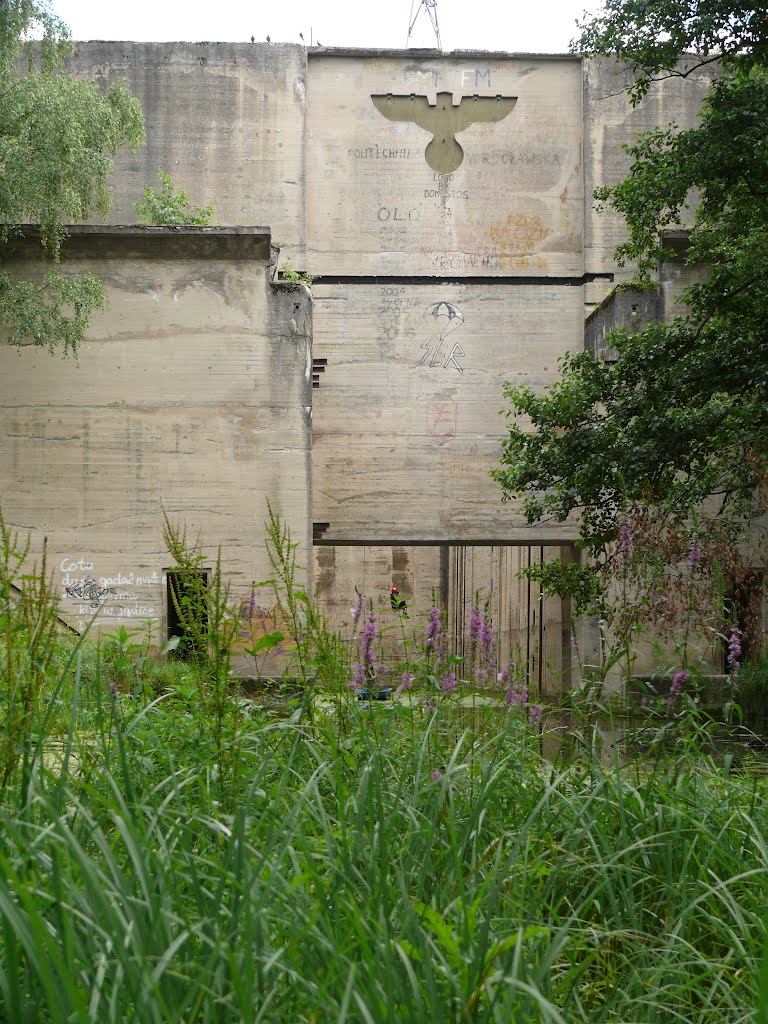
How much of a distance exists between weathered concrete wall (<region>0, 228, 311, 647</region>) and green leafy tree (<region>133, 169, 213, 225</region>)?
1.85 metres

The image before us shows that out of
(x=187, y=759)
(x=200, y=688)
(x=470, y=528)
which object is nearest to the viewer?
(x=200, y=688)

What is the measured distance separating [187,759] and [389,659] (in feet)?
53.2

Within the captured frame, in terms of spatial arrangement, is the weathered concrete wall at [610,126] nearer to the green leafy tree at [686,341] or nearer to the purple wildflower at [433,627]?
the green leafy tree at [686,341]

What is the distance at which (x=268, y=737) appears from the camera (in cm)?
396

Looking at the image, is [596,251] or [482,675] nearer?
[482,675]

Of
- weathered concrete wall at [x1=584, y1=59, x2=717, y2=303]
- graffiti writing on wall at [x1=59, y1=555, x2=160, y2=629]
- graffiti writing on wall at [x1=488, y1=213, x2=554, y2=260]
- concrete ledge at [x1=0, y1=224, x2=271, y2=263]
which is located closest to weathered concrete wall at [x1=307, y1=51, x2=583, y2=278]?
graffiti writing on wall at [x1=488, y1=213, x2=554, y2=260]

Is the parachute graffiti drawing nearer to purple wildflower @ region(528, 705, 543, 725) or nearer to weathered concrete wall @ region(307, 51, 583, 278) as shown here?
weathered concrete wall @ region(307, 51, 583, 278)

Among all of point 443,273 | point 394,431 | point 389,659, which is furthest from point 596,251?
point 389,659

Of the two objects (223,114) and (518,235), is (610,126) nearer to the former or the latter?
(518,235)

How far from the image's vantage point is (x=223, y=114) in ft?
62.3

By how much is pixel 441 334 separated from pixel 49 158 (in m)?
6.75

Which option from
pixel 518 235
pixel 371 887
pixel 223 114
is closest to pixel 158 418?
pixel 223 114

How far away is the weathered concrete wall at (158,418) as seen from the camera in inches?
601

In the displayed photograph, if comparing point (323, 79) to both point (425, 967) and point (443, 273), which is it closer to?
point (443, 273)
